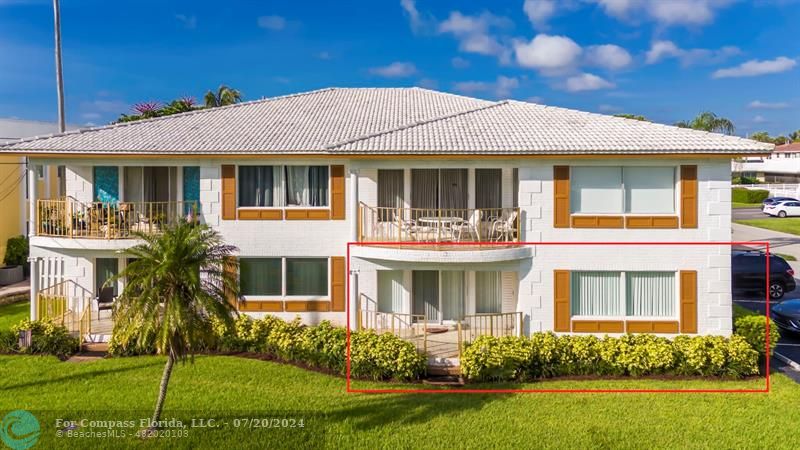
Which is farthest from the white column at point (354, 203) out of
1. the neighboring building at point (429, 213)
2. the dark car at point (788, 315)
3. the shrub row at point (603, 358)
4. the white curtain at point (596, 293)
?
the dark car at point (788, 315)

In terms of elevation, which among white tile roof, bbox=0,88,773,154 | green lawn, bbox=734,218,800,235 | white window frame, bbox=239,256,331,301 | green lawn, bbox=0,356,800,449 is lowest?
green lawn, bbox=0,356,800,449

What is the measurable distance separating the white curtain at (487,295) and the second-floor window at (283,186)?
5384mm

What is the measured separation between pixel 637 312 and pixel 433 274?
19.2ft

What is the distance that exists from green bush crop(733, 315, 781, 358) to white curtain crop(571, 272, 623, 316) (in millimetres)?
3373

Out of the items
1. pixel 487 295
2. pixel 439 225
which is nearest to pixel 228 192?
pixel 439 225

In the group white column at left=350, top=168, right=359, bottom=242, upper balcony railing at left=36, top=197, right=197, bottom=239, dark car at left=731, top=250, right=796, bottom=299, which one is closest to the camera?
white column at left=350, top=168, right=359, bottom=242

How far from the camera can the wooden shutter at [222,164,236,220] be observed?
16234mm

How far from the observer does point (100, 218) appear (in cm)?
1641

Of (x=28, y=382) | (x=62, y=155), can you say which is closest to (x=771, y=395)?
(x=28, y=382)

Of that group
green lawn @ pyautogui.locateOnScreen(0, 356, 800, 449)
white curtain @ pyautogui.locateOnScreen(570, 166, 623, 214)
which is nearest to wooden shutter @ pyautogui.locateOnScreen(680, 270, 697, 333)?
green lawn @ pyautogui.locateOnScreen(0, 356, 800, 449)

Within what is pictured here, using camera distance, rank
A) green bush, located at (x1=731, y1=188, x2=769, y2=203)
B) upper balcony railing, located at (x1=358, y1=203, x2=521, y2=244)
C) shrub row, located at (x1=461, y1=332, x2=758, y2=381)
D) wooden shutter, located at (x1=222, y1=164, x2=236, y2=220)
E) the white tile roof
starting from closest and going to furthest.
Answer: shrub row, located at (x1=461, y1=332, x2=758, y2=381) → the white tile roof → upper balcony railing, located at (x1=358, y1=203, x2=521, y2=244) → wooden shutter, located at (x1=222, y1=164, x2=236, y2=220) → green bush, located at (x1=731, y1=188, x2=769, y2=203)

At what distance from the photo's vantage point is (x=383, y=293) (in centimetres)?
1630

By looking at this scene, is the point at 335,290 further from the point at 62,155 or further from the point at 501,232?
the point at 62,155

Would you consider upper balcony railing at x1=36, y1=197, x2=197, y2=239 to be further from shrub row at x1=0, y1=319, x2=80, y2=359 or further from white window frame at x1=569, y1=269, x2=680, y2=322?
Result: white window frame at x1=569, y1=269, x2=680, y2=322
